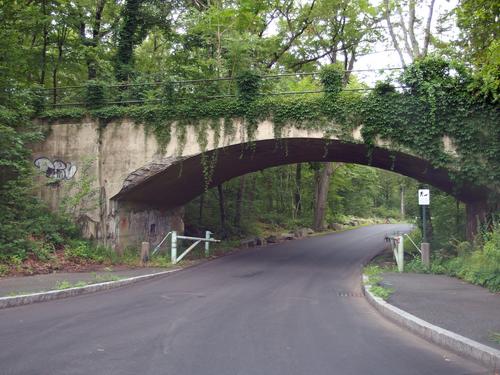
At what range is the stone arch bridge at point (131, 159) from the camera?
1612cm

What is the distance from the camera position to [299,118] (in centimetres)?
1559

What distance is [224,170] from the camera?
19.7m

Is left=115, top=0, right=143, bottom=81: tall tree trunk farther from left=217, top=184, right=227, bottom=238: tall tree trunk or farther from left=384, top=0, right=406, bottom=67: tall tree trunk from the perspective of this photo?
left=384, top=0, right=406, bottom=67: tall tree trunk

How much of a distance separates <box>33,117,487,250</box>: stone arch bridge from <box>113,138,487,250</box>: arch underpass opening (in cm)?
4

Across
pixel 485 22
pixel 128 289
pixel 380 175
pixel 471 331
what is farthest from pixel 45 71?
pixel 380 175

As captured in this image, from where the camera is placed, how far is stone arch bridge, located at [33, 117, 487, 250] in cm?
1612

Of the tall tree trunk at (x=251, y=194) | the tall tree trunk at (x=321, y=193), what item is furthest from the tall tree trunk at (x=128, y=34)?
the tall tree trunk at (x=321, y=193)

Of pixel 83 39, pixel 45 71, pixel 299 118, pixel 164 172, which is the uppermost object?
pixel 83 39

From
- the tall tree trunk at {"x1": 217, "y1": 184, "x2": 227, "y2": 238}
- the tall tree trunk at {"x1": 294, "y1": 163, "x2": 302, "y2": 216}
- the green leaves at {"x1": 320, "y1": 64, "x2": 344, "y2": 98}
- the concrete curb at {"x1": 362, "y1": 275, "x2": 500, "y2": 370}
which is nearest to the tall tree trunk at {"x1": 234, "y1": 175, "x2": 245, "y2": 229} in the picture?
the tall tree trunk at {"x1": 217, "y1": 184, "x2": 227, "y2": 238}

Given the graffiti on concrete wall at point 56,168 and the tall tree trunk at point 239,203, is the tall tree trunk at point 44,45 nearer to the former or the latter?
the graffiti on concrete wall at point 56,168

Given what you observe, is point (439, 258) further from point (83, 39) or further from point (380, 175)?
point (380, 175)

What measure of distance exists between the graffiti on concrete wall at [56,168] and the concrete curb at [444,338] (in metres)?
12.3

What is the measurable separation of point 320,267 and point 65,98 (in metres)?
11.9

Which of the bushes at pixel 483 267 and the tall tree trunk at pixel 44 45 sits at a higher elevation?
the tall tree trunk at pixel 44 45
